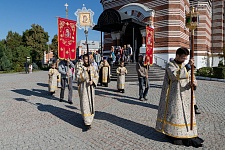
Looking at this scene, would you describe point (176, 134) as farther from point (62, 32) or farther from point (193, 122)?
point (62, 32)

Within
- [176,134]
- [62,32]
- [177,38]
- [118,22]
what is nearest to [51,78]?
[62,32]

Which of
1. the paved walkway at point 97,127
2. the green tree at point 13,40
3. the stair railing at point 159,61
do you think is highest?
the green tree at point 13,40

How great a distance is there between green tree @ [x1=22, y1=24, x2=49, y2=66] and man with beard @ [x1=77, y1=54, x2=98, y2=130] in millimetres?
46178

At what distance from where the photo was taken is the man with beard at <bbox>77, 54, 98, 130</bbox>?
500 centimetres

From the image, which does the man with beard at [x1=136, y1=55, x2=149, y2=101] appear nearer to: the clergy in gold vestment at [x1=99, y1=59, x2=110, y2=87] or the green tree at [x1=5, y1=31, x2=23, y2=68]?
the clergy in gold vestment at [x1=99, y1=59, x2=110, y2=87]

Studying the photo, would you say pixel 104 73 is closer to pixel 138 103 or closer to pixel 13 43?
pixel 138 103

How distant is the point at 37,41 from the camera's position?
4909cm

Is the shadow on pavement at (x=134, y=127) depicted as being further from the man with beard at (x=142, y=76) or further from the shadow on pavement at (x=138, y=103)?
the man with beard at (x=142, y=76)

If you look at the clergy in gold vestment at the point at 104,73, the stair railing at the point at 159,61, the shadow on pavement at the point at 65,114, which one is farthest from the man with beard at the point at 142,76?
the stair railing at the point at 159,61

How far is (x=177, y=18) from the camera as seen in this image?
62.6 feet

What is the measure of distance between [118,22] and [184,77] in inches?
603

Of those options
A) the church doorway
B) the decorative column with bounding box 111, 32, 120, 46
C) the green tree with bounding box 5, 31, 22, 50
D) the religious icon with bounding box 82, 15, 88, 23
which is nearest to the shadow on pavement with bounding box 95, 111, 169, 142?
the religious icon with bounding box 82, 15, 88, 23

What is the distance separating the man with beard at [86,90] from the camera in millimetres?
5000

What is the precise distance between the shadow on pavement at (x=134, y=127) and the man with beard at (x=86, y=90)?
846mm
